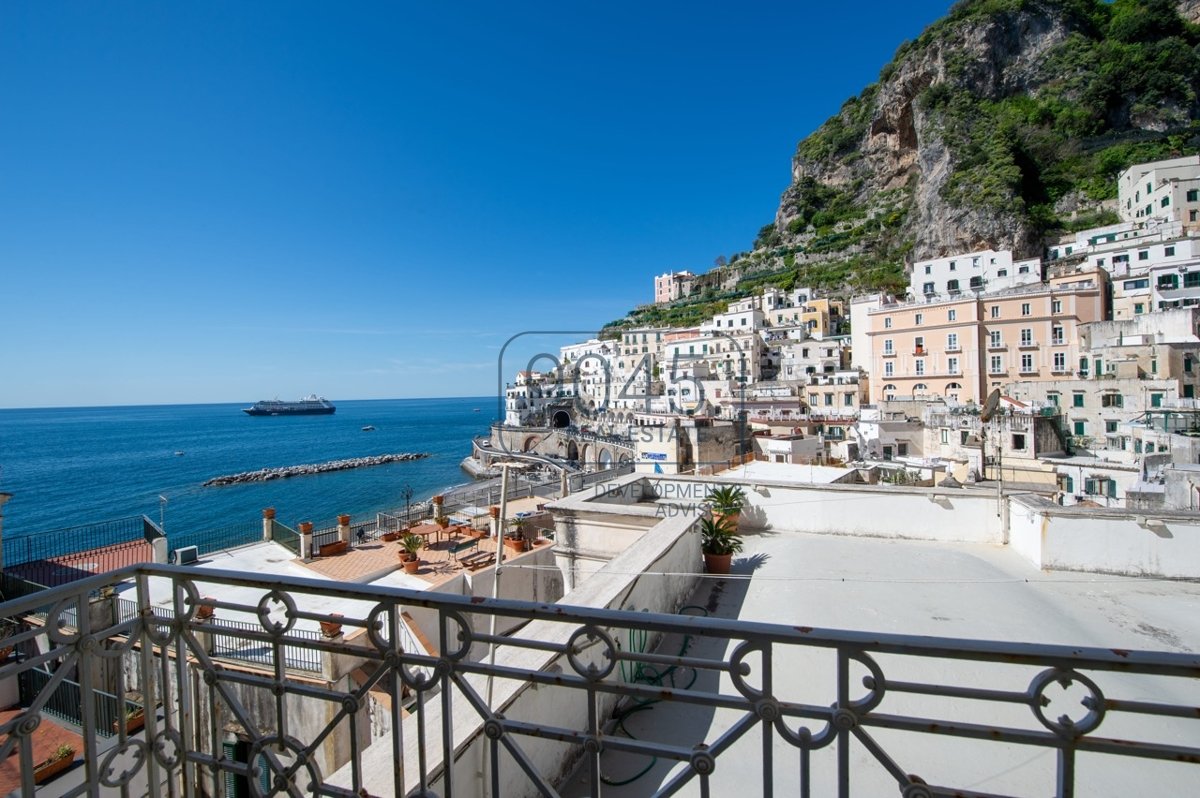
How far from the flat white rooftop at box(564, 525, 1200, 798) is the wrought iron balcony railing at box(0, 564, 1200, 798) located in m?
0.03

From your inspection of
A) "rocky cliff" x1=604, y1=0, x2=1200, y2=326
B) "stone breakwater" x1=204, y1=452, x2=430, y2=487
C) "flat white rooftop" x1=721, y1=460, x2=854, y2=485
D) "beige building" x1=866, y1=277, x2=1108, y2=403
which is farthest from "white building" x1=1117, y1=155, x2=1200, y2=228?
"stone breakwater" x1=204, y1=452, x2=430, y2=487

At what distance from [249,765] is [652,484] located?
Answer: 7133 mm

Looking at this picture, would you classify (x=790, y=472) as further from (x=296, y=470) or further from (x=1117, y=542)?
(x=296, y=470)

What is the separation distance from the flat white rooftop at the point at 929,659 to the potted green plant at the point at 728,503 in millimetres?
460

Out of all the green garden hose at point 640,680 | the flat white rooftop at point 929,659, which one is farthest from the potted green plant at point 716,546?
the green garden hose at point 640,680

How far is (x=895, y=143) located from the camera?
6619 centimetres

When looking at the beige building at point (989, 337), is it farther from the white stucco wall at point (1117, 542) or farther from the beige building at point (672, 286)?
the beige building at point (672, 286)

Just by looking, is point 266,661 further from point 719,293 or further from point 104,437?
point 104,437

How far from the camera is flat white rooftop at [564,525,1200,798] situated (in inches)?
113

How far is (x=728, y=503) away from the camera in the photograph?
25.6 ft

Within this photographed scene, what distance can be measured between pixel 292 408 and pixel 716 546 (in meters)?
157

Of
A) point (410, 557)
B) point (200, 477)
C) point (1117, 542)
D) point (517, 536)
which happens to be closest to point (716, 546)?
point (1117, 542)

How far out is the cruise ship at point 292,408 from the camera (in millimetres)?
136000

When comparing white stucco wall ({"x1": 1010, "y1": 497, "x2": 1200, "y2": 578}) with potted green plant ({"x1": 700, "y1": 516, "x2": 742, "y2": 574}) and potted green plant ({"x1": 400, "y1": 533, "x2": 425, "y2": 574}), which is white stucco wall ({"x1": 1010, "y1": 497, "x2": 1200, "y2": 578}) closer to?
potted green plant ({"x1": 700, "y1": 516, "x2": 742, "y2": 574})
